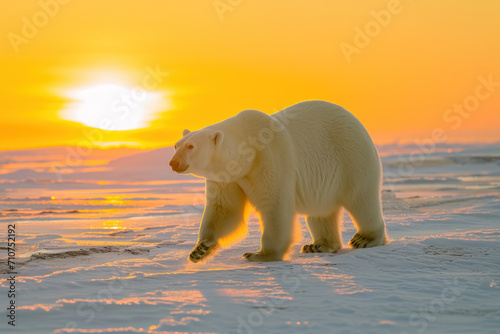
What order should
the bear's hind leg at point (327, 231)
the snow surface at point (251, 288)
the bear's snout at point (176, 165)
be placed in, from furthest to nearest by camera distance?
the bear's hind leg at point (327, 231), the bear's snout at point (176, 165), the snow surface at point (251, 288)

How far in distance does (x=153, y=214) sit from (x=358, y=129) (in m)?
5.85

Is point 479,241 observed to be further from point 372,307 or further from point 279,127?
point 372,307

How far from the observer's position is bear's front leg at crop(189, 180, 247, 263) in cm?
526

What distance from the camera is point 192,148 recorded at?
4.74 metres

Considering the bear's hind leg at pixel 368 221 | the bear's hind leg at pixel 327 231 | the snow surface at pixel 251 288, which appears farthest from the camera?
the bear's hind leg at pixel 327 231

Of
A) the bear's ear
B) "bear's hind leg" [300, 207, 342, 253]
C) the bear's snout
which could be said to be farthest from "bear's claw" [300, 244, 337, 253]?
the bear's snout

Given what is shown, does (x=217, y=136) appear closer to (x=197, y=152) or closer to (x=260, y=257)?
(x=197, y=152)

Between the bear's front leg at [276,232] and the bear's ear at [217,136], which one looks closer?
the bear's ear at [217,136]

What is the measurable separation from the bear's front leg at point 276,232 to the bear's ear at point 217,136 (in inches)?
27.1

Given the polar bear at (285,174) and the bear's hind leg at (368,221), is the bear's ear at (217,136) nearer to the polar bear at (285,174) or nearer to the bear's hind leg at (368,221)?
the polar bear at (285,174)

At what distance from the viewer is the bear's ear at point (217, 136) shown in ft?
15.8

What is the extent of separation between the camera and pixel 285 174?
509 centimetres

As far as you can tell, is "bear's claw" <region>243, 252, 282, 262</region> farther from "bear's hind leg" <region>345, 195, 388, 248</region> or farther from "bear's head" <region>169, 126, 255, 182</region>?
"bear's hind leg" <region>345, 195, 388, 248</region>

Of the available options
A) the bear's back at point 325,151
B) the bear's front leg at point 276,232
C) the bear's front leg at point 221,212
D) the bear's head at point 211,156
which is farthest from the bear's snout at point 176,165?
the bear's back at point 325,151
